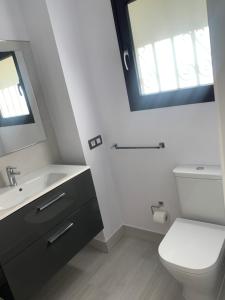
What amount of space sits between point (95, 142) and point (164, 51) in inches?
34.8

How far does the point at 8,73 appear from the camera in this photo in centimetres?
195

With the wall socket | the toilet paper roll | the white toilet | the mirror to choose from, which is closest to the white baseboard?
the toilet paper roll

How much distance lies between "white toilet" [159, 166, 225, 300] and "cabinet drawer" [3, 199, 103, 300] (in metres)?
0.63

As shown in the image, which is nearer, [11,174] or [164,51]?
[164,51]

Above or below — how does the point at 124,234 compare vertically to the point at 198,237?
below

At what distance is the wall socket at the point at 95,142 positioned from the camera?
211 centimetres

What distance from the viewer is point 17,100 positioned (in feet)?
6.56

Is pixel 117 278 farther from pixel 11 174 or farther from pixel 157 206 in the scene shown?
pixel 11 174

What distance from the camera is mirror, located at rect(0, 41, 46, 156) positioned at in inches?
75.5

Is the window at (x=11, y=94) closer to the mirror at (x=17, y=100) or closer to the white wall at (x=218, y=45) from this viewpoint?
the mirror at (x=17, y=100)

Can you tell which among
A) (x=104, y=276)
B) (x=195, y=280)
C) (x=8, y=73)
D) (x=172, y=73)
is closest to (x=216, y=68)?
(x=172, y=73)

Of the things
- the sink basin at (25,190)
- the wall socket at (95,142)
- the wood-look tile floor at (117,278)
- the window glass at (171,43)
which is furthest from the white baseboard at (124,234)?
the window glass at (171,43)

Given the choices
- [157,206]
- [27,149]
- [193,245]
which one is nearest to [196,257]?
[193,245]

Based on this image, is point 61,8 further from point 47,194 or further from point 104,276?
point 104,276
